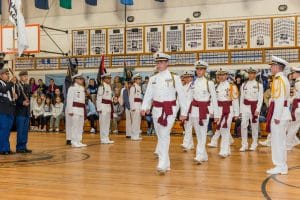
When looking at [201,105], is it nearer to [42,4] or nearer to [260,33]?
[260,33]

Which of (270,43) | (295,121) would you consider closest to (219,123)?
(295,121)

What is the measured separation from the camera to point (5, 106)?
11.4 metres

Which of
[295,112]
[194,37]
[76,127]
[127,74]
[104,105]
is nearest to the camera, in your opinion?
[295,112]

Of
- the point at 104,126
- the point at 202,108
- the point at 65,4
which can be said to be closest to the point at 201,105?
the point at 202,108

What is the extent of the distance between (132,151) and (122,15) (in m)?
9.34

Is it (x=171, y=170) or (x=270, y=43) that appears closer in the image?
(x=171, y=170)

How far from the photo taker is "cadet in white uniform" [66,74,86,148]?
44.9ft

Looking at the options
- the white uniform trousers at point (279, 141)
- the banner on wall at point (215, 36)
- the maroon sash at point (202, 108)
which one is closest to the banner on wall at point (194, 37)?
the banner on wall at point (215, 36)

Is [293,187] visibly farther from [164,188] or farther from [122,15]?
[122,15]

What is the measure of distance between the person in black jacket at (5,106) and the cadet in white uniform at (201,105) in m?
4.07

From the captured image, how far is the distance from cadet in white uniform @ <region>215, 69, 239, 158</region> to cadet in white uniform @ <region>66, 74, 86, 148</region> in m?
3.87

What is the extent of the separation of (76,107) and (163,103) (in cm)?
537

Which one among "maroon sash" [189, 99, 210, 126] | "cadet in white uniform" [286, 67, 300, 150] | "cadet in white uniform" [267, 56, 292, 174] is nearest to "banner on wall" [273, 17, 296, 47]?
"cadet in white uniform" [286, 67, 300, 150]

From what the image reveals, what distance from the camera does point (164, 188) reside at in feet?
24.2
